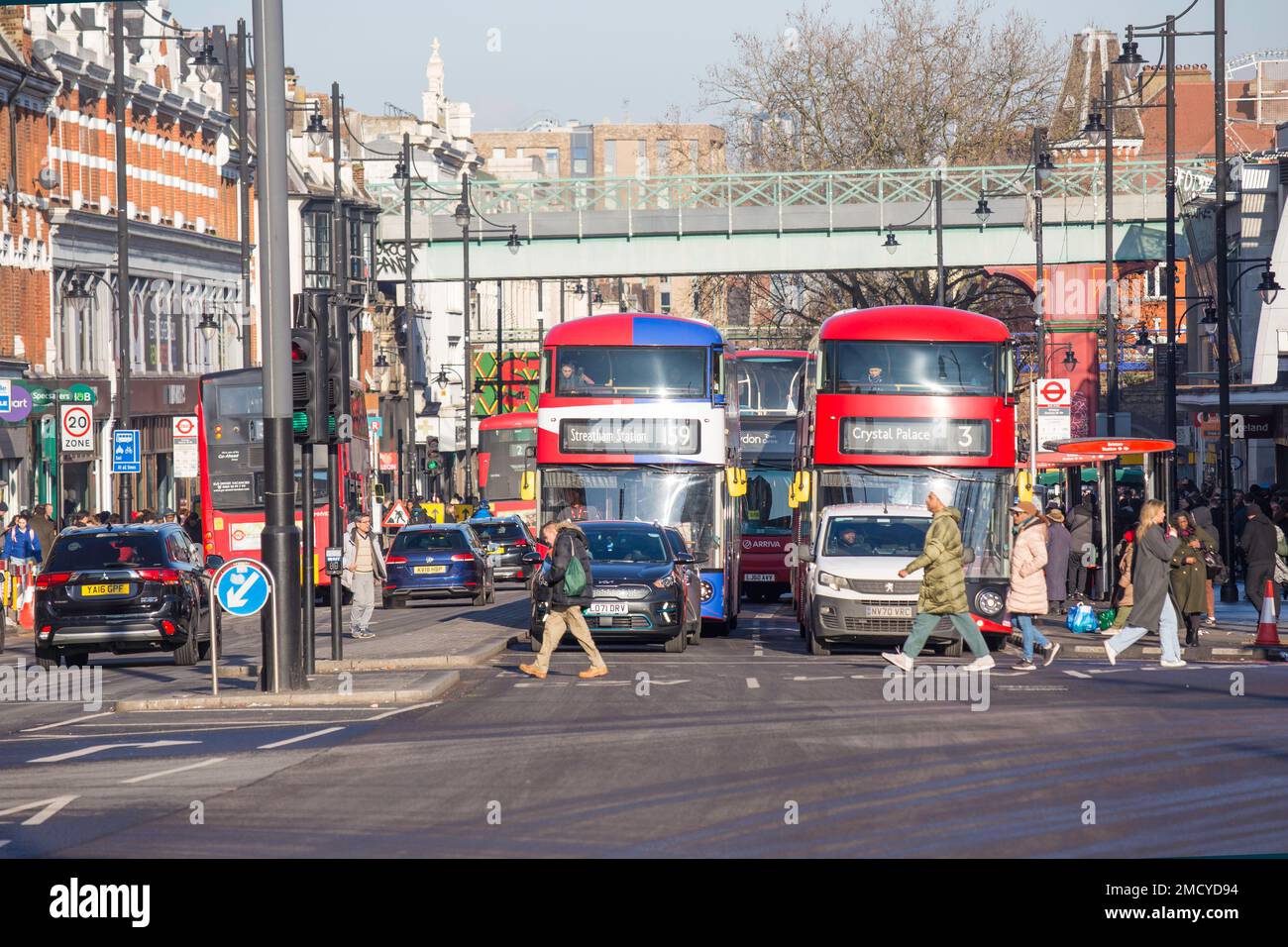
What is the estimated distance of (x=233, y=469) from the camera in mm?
44438

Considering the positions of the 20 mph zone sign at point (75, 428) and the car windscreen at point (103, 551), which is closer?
the car windscreen at point (103, 551)

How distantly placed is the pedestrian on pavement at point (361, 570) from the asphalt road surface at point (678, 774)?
9.14m

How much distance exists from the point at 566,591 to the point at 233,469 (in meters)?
22.8

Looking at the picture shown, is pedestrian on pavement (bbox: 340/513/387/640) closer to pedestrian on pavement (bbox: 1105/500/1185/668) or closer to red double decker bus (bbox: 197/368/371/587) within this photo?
pedestrian on pavement (bbox: 1105/500/1185/668)

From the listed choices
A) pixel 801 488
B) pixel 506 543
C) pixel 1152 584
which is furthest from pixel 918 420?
pixel 506 543

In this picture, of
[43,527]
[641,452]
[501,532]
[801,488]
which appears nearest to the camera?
[801,488]

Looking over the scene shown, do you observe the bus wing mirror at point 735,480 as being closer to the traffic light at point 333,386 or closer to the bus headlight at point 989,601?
the bus headlight at point 989,601

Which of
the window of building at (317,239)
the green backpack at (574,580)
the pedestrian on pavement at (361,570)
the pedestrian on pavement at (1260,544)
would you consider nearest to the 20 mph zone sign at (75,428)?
the pedestrian on pavement at (361,570)

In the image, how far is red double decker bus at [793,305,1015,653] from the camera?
28969 mm

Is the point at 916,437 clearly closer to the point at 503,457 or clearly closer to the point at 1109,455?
the point at 1109,455

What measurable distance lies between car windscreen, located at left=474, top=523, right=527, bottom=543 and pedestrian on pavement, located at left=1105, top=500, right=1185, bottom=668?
1210 inches

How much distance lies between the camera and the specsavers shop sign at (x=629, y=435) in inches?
1249
